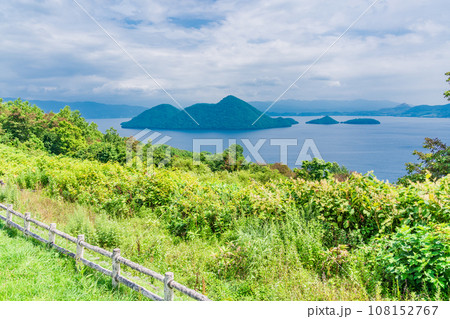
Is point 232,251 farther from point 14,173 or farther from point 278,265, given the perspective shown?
point 14,173

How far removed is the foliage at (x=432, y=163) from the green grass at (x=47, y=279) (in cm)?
1494

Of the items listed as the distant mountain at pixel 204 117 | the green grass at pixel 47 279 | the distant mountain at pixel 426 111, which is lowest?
the green grass at pixel 47 279

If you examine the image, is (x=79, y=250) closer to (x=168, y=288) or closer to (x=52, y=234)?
(x=52, y=234)

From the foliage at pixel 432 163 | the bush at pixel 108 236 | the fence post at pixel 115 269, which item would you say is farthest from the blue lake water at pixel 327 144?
the fence post at pixel 115 269

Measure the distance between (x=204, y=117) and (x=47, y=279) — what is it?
8034 cm

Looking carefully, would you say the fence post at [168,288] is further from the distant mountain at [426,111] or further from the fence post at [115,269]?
the distant mountain at [426,111]

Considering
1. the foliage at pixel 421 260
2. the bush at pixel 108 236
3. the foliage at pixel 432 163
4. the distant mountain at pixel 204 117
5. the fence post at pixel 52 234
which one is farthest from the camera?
the distant mountain at pixel 204 117

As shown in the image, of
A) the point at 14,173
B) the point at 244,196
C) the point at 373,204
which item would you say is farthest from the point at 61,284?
the point at 14,173

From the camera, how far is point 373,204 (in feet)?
16.2

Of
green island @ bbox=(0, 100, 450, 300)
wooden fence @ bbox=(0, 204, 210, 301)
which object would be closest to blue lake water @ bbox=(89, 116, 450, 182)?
green island @ bbox=(0, 100, 450, 300)
